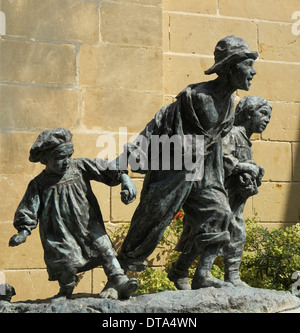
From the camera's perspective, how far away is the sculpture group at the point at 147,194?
4555 mm

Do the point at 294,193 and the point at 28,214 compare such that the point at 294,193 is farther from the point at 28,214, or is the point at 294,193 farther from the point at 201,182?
the point at 28,214

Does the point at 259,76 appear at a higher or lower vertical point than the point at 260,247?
higher

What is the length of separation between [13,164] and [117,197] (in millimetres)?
960

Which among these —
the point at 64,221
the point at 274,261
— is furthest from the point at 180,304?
the point at 274,261

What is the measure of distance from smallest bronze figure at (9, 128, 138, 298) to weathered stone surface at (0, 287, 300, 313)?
0.19 meters

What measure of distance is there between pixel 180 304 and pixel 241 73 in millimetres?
1515

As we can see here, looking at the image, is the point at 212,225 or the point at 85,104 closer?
the point at 212,225

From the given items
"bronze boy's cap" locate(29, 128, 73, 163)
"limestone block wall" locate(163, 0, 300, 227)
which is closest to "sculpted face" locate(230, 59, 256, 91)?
"bronze boy's cap" locate(29, 128, 73, 163)

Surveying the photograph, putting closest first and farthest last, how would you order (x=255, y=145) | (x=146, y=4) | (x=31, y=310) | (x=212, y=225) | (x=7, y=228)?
1. (x=31, y=310)
2. (x=212, y=225)
3. (x=7, y=228)
4. (x=146, y=4)
5. (x=255, y=145)

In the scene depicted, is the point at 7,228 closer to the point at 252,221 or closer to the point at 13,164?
the point at 13,164

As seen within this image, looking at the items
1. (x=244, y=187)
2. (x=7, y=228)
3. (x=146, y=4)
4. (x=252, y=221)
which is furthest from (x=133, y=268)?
(x=146, y=4)

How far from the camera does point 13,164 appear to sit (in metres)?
6.21

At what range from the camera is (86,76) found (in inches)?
254

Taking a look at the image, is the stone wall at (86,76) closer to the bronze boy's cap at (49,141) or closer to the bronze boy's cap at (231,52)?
the bronze boy's cap at (49,141)
